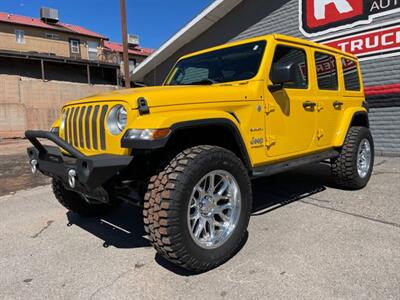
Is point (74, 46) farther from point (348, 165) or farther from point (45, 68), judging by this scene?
point (348, 165)

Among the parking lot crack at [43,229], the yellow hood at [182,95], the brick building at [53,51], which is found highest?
the brick building at [53,51]

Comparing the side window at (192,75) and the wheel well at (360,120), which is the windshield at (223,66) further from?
the wheel well at (360,120)

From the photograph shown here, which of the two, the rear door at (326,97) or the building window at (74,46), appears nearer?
the rear door at (326,97)

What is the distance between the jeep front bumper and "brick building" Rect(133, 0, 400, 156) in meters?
4.55

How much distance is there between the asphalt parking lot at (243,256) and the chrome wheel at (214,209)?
263 millimetres

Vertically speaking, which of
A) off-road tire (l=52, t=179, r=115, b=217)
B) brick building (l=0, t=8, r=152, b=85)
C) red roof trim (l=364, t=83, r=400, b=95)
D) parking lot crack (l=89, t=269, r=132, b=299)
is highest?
brick building (l=0, t=8, r=152, b=85)

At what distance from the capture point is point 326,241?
3.41 m

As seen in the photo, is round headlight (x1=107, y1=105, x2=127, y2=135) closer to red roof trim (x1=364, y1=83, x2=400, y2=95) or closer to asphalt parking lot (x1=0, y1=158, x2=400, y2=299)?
asphalt parking lot (x1=0, y1=158, x2=400, y2=299)

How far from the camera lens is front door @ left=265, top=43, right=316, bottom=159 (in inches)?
147

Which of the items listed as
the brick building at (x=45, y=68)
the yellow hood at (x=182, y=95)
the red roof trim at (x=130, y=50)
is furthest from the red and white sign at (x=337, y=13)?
the red roof trim at (x=130, y=50)

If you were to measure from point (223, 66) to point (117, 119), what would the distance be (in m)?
1.68

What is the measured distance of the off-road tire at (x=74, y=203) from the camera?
406cm

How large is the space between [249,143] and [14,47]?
1215 inches

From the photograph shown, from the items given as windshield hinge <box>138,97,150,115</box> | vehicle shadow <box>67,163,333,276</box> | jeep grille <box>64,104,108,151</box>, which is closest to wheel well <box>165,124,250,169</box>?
windshield hinge <box>138,97,150,115</box>
